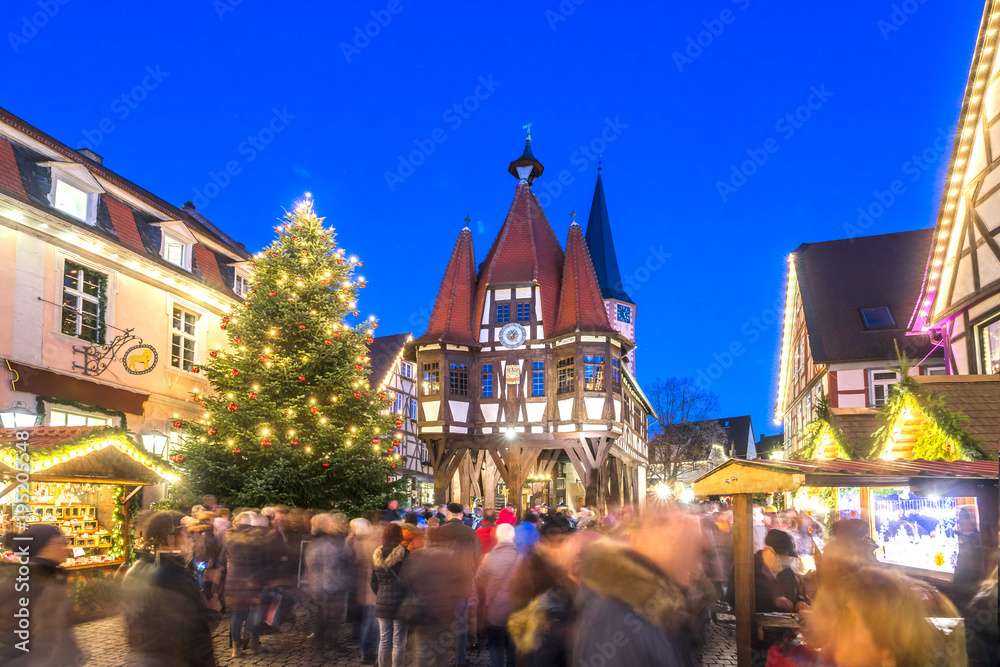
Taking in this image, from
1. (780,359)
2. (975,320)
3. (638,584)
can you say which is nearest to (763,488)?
(638,584)

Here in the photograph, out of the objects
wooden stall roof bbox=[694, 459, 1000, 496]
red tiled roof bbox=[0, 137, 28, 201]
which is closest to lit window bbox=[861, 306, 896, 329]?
wooden stall roof bbox=[694, 459, 1000, 496]

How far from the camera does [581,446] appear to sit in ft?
83.0

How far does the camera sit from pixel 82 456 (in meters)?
10.6

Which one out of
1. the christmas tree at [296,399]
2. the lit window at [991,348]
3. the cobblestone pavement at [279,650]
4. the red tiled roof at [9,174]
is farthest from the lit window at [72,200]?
the lit window at [991,348]

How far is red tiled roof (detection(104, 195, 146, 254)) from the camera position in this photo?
17.9m

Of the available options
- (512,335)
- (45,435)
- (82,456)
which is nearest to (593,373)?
(512,335)

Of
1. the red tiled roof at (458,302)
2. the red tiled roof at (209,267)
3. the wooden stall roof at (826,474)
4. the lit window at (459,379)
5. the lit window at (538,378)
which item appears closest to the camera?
the wooden stall roof at (826,474)

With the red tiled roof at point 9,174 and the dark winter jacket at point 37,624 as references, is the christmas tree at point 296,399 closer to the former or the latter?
the red tiled roof at point 9,174

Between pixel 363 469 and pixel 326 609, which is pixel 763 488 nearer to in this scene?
pixel 326 609

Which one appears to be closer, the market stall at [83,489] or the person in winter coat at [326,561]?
the person in winter coat at [326,561]

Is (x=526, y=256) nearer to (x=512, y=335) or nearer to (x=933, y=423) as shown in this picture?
(x=512, y=335)

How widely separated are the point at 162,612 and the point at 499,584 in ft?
11.6

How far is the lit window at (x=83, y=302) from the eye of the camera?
1609cm

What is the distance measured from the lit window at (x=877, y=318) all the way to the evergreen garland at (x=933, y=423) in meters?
14.1
